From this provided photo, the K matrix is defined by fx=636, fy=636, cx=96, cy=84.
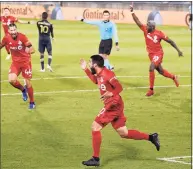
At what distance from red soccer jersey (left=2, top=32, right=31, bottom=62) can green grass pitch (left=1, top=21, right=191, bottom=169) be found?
5.24 ft

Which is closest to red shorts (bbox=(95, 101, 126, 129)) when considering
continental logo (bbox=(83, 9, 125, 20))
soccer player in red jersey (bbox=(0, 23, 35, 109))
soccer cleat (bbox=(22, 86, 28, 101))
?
soccer player in red jersey (bbox=(0, 23, 35, 109))

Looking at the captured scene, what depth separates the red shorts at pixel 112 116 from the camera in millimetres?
13539

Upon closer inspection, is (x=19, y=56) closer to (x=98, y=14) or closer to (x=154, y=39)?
(x=154, y=39)

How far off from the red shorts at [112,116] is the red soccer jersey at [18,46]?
6.97 metres

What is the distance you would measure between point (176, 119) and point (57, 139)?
4351 millimetres

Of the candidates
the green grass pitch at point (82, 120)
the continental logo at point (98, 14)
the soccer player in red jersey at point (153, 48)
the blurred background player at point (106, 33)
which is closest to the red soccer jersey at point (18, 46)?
the green grass pitch at point (82, 120)

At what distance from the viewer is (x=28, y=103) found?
2131 centimetres

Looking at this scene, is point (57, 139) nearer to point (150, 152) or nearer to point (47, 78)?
point (150, 152)

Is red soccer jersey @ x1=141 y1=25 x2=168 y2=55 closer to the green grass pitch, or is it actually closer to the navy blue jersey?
the green grass pitch

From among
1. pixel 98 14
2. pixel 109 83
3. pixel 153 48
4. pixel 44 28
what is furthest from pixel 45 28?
pixel 98 14

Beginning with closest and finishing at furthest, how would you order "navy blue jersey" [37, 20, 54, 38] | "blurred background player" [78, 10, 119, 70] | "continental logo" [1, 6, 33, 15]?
"blurred background player" [78, 10, 119, 70], "navy blue jersey" [37, 20, 54, 38], "continental logo" [1, 6, 33, 15]

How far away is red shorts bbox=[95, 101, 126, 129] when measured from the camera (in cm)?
1354

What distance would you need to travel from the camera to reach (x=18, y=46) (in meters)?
20.2

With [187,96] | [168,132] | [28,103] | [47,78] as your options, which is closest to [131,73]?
[47,78]
